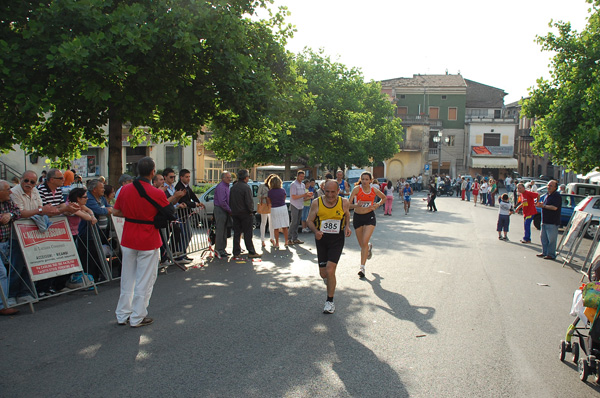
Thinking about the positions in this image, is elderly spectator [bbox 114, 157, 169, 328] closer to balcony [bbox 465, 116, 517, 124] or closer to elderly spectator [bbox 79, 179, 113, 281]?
elderly spectator [bbox 79, 179, 113, 281]

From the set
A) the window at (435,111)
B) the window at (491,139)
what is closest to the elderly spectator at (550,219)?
the window at (491,139)

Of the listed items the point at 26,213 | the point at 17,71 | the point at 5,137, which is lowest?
the point at 26,213

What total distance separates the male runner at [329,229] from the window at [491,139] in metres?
66.5

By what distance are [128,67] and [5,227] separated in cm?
407

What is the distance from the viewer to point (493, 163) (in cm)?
6688

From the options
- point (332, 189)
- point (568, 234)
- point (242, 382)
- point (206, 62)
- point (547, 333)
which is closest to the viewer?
point (242, 382)

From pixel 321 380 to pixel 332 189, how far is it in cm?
307

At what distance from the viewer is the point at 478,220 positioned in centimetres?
2372

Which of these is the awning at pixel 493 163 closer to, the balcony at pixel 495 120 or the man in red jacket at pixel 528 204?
the balcony at pixel 495 120

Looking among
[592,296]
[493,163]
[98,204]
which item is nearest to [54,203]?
[98,204]

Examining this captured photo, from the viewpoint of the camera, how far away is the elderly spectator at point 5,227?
269 inches

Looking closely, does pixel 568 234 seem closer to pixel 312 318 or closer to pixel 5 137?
pixel 312 318

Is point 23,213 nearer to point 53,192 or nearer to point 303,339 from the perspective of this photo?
point 53,192

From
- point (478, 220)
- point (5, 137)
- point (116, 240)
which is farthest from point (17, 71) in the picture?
point (478, 220)
